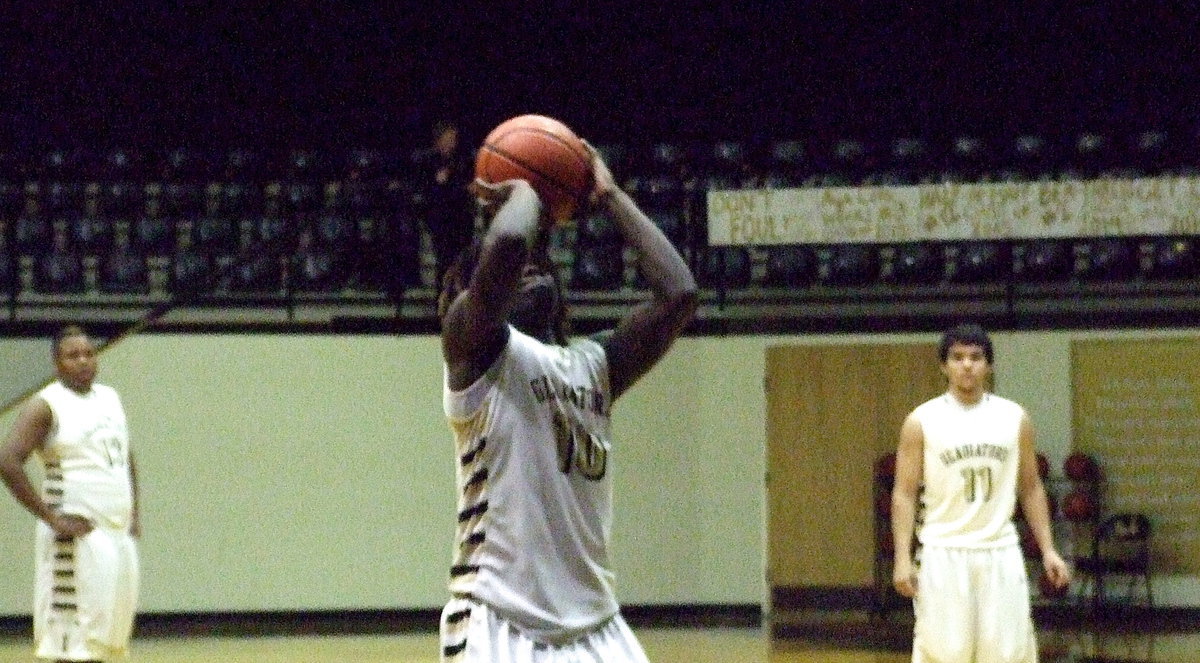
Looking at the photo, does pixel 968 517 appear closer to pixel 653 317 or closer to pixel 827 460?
pixel 653 317

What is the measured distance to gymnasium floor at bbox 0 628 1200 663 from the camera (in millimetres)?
9938

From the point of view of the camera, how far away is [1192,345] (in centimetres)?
1210

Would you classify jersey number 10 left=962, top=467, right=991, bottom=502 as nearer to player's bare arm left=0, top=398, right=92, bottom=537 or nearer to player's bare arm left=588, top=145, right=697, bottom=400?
player's bare arm left=0, top=398, right=92, bottom=537

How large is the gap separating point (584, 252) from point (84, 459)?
621 cm

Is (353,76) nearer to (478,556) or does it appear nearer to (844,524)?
(844,524)

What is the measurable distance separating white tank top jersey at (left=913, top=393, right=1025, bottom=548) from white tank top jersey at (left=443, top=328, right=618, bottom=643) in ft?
11.5

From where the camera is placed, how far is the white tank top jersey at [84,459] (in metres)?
7.08

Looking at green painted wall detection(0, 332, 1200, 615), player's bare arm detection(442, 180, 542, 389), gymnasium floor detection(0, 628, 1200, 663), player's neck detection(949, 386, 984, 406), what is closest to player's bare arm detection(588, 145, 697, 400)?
player's bare arm detection(442, 180, 542, 389)

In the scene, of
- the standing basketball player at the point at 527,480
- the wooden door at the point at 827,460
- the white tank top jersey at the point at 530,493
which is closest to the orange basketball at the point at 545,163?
the standing basketball player at the point at 527,480

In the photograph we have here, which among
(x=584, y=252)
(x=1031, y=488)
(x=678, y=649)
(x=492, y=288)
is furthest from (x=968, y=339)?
(x=584, y=252)

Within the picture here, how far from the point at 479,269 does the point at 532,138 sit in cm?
28

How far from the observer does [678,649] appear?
10.6 meters

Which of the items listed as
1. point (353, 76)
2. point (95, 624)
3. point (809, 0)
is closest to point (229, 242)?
point (353, 76)

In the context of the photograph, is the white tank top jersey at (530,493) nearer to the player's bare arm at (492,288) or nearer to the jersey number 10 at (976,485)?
the player's bare arm at (492,288)
